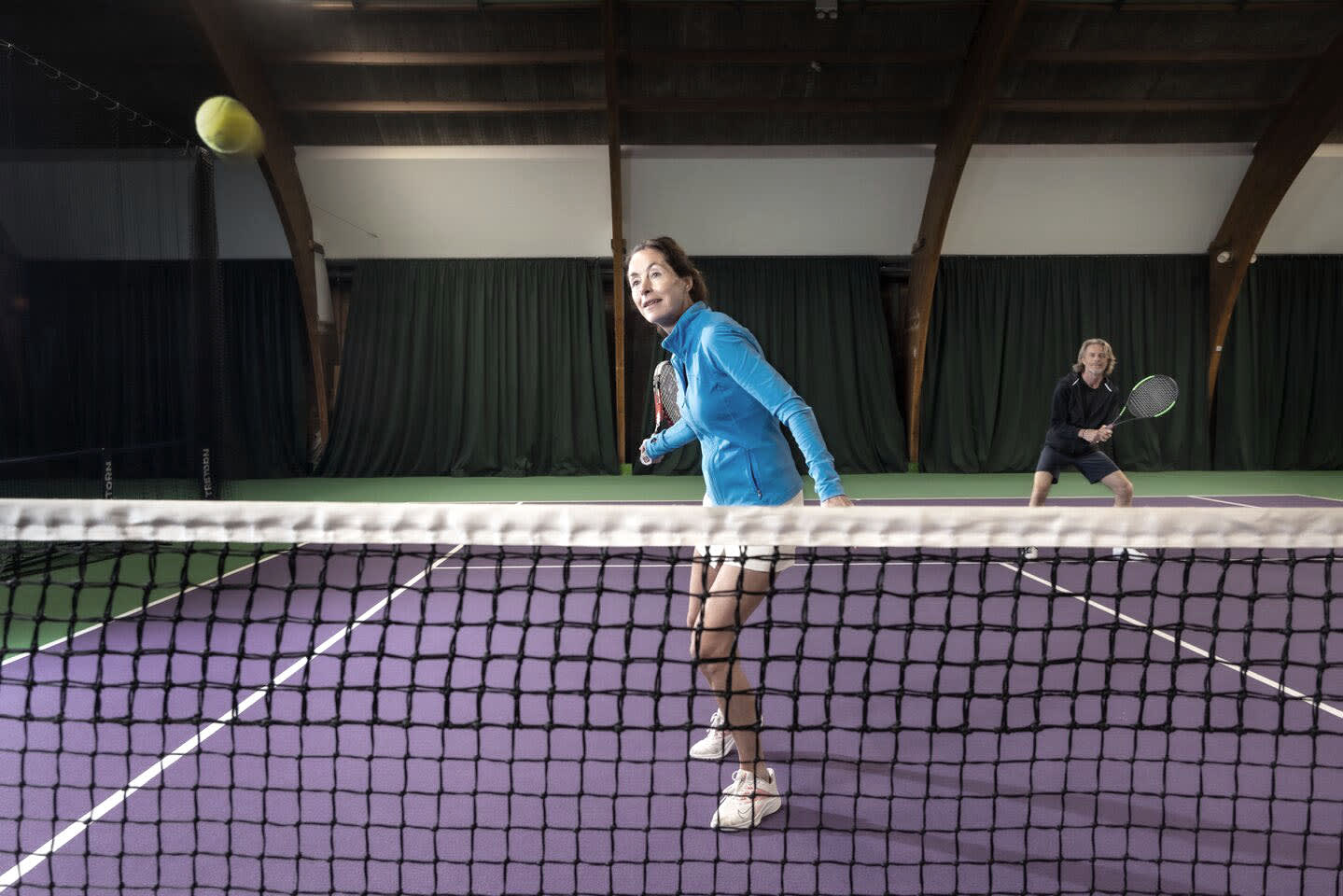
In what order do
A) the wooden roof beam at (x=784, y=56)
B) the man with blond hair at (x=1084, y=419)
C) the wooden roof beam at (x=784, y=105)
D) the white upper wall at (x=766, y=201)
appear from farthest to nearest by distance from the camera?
1. the white upper wall at (x=766, y=201)
2. the wooden roof beam at (x=784, y=105)
3. the wooden roof beam at (x=784, y=56)
4. the man with blond hair at (x=1084, y=419)

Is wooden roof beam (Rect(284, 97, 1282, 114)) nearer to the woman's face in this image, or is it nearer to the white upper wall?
the white upper wall

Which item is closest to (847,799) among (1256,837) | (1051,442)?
(1256,837)

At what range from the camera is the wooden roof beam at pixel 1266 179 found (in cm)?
966

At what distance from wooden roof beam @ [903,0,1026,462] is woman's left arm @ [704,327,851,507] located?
26.7 feet

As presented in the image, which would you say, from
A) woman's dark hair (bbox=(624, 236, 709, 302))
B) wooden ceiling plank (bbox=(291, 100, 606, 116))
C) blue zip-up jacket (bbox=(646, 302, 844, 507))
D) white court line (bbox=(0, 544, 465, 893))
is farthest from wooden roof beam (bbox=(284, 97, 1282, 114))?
blue zip-up jacket (bbox=(646, 302, 844, 507))

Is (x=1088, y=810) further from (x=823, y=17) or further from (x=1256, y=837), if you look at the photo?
(x=823, y=17)

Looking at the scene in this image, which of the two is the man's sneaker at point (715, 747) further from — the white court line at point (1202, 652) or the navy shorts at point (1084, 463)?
the navy shorts at point (1084, 463)

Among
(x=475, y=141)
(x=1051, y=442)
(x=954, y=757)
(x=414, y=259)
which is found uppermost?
(x=475, y=141)

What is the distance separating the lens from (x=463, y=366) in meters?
12.6

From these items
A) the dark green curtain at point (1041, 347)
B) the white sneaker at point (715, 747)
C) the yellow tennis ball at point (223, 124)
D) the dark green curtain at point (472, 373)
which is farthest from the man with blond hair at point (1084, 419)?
the dark green curtain at point (472, 373)

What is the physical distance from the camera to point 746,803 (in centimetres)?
212

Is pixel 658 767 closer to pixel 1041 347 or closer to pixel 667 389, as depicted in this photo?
pixel 667 389

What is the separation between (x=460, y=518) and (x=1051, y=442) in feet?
14.7

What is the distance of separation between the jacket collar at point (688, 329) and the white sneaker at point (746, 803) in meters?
1.06
